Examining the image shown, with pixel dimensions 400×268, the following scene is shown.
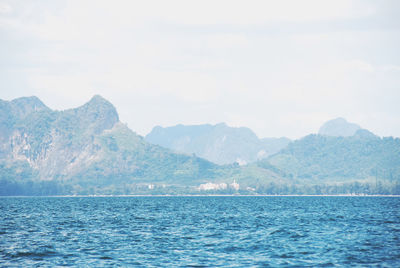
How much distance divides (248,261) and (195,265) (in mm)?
7527

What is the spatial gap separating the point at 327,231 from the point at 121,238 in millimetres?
40809

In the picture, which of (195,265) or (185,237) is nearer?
(195,265)

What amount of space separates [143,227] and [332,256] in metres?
53.5

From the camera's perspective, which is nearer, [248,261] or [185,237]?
[248,261]

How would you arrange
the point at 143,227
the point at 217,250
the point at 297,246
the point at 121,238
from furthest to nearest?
the point at 143,227, the point at 121,238, the point at 297,246, the point at 217,250

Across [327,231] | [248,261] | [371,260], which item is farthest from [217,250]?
[327,231]

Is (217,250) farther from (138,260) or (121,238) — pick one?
(121,238)

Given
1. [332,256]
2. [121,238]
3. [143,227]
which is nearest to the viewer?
[332,256]

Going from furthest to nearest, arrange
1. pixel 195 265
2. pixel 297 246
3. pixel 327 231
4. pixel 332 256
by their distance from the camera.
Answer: pixel 327 231 < pixel 297 246 < pixel 332 256 < pixel 195 265

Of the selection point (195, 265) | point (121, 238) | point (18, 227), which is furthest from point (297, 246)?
point (18, 227)

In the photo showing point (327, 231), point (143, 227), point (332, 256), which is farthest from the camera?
point (143, 227)

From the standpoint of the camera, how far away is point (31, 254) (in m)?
73.2

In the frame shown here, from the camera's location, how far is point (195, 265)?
6556 cm

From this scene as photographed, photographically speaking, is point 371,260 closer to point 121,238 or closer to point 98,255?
point 98,255
